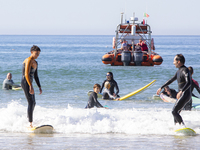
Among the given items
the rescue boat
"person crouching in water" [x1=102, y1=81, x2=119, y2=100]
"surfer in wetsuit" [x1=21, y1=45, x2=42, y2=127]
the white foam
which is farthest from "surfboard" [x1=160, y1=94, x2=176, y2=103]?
the rescue boat

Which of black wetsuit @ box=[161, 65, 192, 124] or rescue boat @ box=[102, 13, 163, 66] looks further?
rescue boat @ box=[102, 13, 163, 66]

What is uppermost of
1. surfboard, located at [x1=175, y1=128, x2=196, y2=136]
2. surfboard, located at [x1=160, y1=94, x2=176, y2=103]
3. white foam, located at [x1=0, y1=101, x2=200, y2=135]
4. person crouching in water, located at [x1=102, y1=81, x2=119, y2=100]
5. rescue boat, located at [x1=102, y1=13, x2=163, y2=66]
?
rescue boat, located at [x1=102, y1=13, x2=163, y2=66]

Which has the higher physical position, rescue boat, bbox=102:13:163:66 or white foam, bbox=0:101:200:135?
rescue boat, bbox=102:13:163:66

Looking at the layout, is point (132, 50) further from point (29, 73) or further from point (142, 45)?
point (29, 73)

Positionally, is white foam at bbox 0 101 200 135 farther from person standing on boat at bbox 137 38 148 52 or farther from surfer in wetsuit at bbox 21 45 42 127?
person standing on boat at bbox 137 38 148 52

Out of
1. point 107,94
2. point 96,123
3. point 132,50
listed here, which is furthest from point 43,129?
point 132,50

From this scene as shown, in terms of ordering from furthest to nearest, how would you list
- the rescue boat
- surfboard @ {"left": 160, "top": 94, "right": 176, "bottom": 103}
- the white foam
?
the rescue boat < surfboard @ {"left": 160, "top": 94, "right": 176, "bottom": 103} < the white foam

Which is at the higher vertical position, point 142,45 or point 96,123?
point 142,45

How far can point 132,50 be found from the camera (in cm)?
2386

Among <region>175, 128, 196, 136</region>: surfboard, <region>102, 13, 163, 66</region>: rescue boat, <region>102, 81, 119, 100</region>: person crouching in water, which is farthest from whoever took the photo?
<region>102, 13, 163, 66</region>: rescue boat

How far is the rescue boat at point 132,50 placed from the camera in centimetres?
2300

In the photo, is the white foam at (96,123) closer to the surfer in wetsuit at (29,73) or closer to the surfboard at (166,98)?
the surfer in wetsuit at (29,73)

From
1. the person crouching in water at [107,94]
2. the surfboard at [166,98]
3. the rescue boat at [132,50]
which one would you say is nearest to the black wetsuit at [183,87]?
the surfboard at [166,98]

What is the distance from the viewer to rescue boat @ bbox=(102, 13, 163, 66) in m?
23.0
